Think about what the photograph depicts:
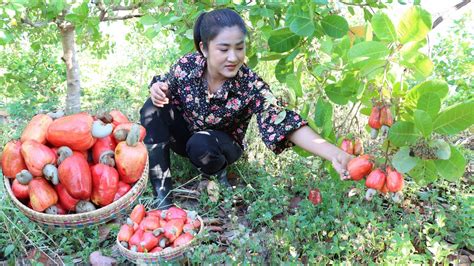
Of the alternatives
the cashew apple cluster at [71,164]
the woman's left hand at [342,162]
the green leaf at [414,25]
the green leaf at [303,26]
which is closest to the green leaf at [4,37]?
the cashew apple cluster at [71,164]

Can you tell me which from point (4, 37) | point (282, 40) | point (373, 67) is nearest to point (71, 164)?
point (282, 40)

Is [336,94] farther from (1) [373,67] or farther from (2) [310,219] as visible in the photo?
(2) [310,219]

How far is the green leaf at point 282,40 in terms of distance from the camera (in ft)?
5.66

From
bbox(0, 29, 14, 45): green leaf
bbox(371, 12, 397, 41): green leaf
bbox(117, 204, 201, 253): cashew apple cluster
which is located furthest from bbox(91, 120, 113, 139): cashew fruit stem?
bbox(0, 29, 14, 45): green leaf

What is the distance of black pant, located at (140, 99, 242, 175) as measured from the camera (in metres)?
2.46

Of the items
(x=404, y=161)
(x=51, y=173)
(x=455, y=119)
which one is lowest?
(x=51, y=173)

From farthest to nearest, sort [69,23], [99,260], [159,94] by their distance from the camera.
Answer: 1. [69,23]
2. [159,94]
3. [99,260]

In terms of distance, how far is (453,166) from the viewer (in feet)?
4.14

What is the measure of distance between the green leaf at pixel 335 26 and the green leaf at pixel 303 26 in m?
0.08

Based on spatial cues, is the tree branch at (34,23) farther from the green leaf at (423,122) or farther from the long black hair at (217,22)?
the green leaf at (423,122)

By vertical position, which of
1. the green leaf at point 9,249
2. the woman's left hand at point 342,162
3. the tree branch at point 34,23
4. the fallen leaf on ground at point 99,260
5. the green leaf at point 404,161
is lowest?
the fallen leaf on ground at point 99,260

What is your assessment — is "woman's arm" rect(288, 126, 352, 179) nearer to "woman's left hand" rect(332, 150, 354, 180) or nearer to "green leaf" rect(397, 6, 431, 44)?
"woman's left hand" rect(332, 150, 354, 180)

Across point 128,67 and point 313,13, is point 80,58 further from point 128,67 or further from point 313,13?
point 313,13

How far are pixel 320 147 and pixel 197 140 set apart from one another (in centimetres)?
84
